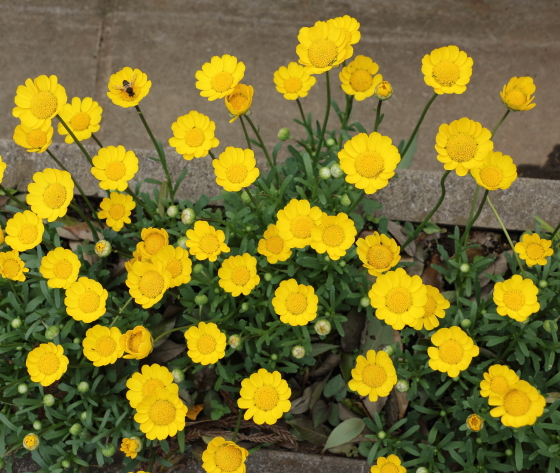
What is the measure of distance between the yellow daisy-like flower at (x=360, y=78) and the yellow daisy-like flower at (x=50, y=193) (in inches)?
52.8

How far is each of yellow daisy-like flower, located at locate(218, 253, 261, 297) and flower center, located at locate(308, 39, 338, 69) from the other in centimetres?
87

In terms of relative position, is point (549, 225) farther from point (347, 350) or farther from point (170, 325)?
point (170, 325)

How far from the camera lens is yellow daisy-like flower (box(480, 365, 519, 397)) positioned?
6.67 ft

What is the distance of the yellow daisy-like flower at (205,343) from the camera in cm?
220

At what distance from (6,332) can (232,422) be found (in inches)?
46.8

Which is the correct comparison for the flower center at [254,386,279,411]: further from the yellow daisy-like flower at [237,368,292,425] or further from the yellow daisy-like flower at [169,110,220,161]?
the yellow daisy-like flower at [169,110,220,161]

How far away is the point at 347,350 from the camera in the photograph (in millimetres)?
2697

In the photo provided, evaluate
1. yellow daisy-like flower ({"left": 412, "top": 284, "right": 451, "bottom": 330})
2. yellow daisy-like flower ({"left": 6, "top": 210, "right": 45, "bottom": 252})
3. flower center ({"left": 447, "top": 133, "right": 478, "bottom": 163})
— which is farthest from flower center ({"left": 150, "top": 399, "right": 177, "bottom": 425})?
flower center ({"left": 447, "top": 133, "right": 478, "bottom": 163})

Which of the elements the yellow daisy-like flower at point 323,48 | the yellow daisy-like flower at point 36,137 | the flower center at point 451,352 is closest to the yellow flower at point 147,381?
the yellow daisy-like flower at point 36,137

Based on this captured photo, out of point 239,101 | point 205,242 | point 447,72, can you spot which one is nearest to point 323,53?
point 239,101

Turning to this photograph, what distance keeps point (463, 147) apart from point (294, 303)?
3.10 feet

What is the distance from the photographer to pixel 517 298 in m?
2.12

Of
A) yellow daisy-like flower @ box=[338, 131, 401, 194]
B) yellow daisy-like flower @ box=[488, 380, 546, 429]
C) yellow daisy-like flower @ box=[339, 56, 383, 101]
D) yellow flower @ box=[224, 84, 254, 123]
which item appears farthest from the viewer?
yellow daisy-like flower @ box=[339, 56, 383, 101]

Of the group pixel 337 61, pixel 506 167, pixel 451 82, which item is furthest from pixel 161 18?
pixel 506 167
